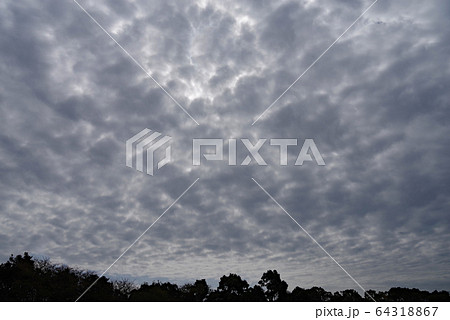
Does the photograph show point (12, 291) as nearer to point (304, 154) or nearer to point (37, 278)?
point (37, 278)

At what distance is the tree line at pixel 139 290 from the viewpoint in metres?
55.2

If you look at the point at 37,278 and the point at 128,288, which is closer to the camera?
the point at 37,278

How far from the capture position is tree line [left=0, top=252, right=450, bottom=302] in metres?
55.2

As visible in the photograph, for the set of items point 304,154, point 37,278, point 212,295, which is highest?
point 304,154

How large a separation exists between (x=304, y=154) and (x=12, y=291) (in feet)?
170

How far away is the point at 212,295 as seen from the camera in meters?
74.7

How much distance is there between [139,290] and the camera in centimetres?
7144
